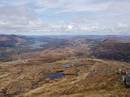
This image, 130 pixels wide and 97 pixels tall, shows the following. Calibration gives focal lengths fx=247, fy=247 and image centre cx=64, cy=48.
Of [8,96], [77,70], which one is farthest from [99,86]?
[77,70]

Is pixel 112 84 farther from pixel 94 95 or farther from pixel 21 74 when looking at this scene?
pixel 21 74

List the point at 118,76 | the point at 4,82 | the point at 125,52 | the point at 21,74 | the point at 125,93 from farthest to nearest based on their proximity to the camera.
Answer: the point at 125,52 → the point at 21,74 → the point at 4,82 → the point at 118,76 → the point at 125,93

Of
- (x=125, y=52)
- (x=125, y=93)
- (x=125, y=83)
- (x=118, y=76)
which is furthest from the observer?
(x=125, y=52)

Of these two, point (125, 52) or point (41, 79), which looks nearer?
point (41, 79)

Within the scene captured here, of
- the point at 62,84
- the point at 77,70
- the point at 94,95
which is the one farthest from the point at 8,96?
the point at 77,70

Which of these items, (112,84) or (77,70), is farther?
(77,70)

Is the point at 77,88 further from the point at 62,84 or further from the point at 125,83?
the point at 125,83

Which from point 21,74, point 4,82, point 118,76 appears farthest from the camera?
point 21,74

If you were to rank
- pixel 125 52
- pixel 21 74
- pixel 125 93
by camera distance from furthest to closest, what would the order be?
pixel 125 52 < pixel 21 74 < pixel 125 93
